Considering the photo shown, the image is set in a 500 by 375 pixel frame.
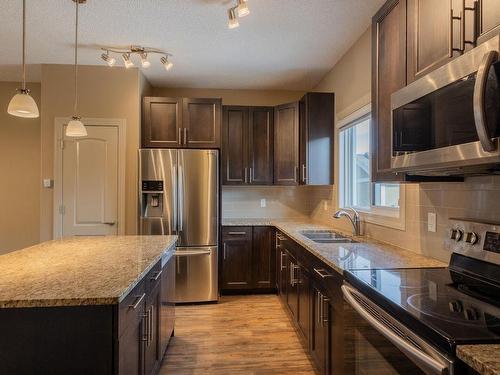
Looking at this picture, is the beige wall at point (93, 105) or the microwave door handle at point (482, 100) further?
the beige wall at point (93, 105)

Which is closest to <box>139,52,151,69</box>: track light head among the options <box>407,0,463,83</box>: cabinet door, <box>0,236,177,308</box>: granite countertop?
<box>0,236,177,308</box>: granite countertop

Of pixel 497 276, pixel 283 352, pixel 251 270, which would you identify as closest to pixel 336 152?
pixel 251 270

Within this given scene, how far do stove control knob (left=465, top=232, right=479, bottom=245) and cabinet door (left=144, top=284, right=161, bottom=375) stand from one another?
1.64m

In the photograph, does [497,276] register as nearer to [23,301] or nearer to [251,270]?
[23,301]

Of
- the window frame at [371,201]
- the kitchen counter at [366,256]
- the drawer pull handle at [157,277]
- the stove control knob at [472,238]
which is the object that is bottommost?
the drawer pull handle at [157,277]

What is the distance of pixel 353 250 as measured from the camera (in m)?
2.21

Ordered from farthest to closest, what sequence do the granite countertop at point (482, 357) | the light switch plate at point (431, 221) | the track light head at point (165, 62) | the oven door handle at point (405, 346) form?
the track light head at point (165, 62) → the light switch plate at point (431, 221) → the oven door handle at point (405, 346) → the granite countertop at point (482, 357)

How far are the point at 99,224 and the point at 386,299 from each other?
3386mm

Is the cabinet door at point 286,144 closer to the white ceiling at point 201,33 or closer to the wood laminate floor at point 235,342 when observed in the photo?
the white ceiling at point 201,33

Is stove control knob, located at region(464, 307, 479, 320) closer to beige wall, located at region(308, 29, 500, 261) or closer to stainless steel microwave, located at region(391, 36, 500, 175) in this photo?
stainless steel microwave, located at region(391, 36, 500, 175)

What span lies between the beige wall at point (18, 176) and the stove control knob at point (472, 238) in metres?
4.75

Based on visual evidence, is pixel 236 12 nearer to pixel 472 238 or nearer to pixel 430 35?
pixel 430 35

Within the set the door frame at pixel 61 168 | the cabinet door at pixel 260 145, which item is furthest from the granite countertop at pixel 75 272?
the cabinet door at pixel 260 145

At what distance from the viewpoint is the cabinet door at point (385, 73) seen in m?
1.77
